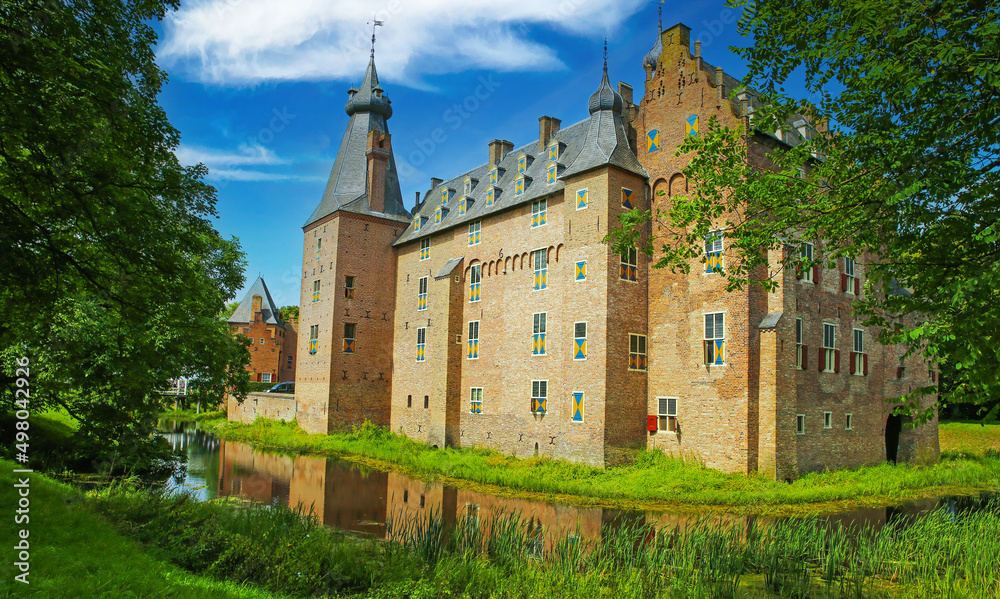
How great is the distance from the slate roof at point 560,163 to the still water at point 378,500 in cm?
1053

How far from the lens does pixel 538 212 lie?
22500 mm

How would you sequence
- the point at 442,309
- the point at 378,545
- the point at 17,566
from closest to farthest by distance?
the point at 17,566 < the point at 378,545 < the point at 442,309

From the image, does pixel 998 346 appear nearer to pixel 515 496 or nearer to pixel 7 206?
pixel 7 206

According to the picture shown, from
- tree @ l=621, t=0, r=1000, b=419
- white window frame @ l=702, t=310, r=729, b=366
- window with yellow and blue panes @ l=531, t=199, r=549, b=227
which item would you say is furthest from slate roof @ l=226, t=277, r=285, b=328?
tree @ l=621, t=0, r=1000, b=419

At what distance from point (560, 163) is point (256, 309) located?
37284mm

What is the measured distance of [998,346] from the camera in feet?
20.0

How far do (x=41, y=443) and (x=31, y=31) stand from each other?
40.4 ft

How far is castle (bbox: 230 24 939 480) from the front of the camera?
17.8 m

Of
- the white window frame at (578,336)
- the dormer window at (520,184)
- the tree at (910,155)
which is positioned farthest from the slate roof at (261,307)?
the tree at (910,155)

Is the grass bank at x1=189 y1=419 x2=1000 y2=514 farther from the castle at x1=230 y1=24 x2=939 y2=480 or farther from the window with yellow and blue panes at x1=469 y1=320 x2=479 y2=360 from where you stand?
the window with yellow and blue panes at x1=469 y1=320 x2=479 y2=360

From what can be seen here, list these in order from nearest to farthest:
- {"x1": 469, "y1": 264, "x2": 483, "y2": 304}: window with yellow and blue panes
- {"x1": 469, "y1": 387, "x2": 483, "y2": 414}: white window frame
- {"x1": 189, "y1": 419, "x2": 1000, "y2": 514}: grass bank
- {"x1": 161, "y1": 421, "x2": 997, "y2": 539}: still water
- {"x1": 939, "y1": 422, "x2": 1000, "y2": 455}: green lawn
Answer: {"x1": 161, "y1": 421, "x2": 997, "y2": 539}: still water
{"x1": 189, "y1": 419, "x2": 1000, "y2": 514}: grass bank
{"x1": 469, "y1": 387, "x2": 483, "y2": 414}: white window frame
{"x1": 469, "y1": 264, "x2": 483, "y2": 304}: window with yellow and blue panes
{"x1": 939, "y1": 422, "x2": 1000, "y2": 455}: green lawn

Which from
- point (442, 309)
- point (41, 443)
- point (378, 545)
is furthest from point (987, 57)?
point (442, 309)

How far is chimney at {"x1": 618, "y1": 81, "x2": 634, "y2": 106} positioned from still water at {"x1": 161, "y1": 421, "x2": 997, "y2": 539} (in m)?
14.3

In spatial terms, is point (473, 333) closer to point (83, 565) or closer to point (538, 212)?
point (538, 212)
